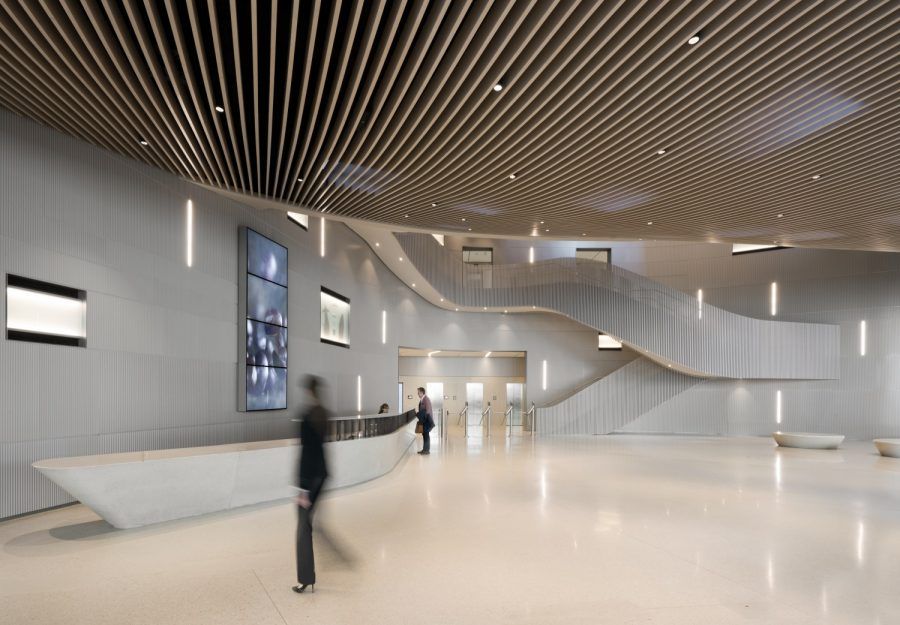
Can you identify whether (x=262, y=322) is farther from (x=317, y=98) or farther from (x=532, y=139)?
(x=532, y=139)

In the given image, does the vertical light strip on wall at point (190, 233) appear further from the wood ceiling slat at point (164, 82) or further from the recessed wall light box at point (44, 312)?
the recessed wall light box at point (44, 312)

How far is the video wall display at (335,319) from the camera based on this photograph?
49.9ft

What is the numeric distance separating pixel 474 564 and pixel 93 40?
5674 mm

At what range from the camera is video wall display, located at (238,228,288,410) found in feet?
35.9

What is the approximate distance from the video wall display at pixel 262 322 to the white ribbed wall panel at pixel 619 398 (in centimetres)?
1192

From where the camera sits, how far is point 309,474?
4609 mm

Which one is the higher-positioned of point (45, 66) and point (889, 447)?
point (45, 66)

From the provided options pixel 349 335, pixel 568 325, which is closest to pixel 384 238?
pixel 349 335

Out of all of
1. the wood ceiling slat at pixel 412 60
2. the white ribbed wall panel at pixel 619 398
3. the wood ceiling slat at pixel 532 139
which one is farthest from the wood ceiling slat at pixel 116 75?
the white ribbed wall panel at pixel 619 398

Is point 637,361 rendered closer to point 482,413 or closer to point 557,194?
point 482,413

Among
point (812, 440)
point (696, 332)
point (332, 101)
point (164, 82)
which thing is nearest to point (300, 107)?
point (332, 101)

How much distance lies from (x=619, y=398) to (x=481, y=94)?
17000 mm

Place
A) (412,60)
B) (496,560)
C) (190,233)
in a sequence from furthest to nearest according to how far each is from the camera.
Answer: (190,233) → (412,60) → (496,560)

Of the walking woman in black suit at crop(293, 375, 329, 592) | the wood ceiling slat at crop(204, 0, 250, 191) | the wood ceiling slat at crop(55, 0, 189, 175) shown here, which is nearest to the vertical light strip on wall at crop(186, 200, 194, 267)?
the wood ceiling slat at crop(204, 0, 250, 191)
